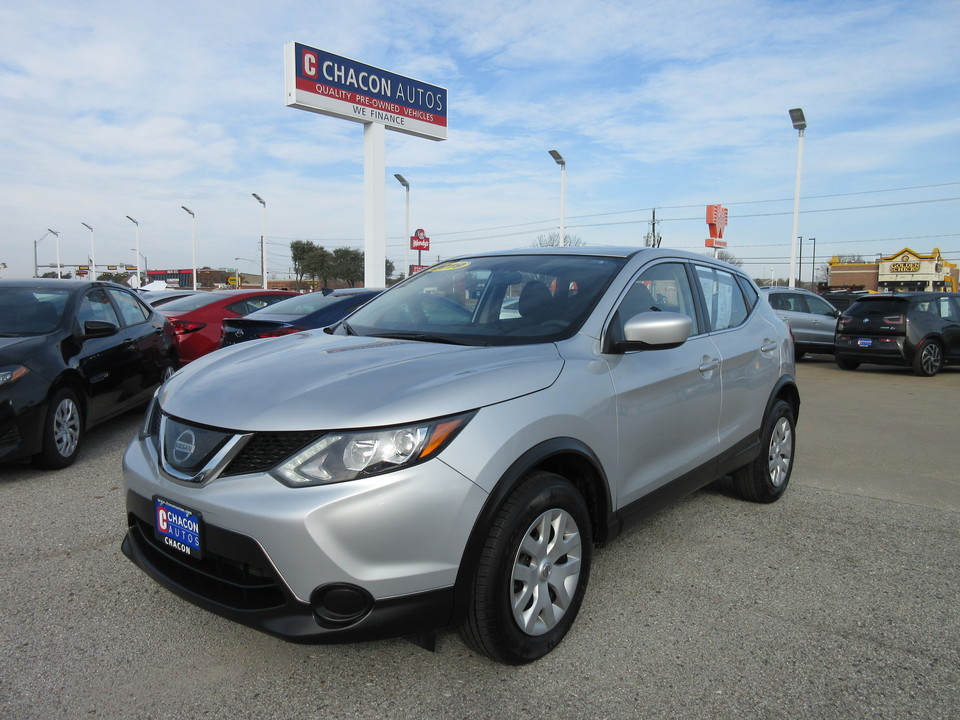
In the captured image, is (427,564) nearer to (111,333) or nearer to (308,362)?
(308,362)

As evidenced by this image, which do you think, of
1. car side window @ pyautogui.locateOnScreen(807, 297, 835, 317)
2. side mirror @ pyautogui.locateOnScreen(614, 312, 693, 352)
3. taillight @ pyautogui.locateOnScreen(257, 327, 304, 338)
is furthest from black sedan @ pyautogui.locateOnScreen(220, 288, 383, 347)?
car side window @ pyautogui.locateOnScreen(807, 297, 835, 317)

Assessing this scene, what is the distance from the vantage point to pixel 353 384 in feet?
7.98

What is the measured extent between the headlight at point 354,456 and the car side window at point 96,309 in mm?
4492

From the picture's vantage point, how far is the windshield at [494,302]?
10.3 ft

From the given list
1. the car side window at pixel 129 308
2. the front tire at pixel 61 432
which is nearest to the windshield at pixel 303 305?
the car side window at pixel 129 308

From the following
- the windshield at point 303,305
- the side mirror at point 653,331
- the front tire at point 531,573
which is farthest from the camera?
the windshield at point 303,305

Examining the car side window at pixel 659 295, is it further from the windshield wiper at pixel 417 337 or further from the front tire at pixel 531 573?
the front tire at pixel 531 573

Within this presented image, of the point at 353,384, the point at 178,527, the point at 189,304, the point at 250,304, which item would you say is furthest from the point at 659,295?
the point at 189,304

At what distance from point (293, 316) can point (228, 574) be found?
15.9ft

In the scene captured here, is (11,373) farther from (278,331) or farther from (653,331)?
(653,331)

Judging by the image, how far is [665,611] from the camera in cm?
309

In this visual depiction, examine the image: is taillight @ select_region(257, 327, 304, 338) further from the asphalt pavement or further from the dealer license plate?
the dealer license plate

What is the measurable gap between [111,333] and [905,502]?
6115 mm

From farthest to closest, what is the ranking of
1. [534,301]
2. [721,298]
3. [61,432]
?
[61,432]
[721,298]
[534,301]
